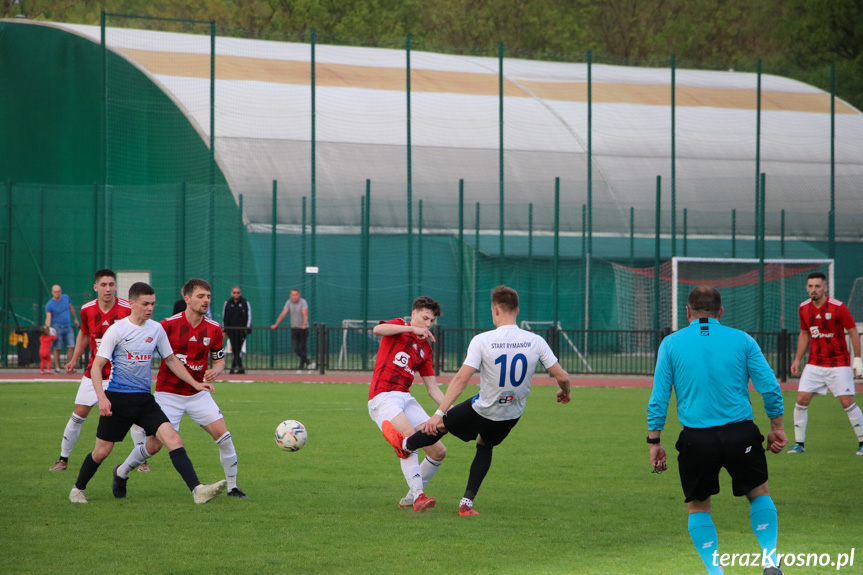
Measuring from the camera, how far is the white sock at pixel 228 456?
9156 millimetres

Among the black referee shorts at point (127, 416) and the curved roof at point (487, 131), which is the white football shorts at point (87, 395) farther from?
the curved roof at point (487, 131)

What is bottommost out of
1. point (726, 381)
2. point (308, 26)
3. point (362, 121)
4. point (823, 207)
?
point (726, 381)

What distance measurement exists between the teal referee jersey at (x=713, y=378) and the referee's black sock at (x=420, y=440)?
2411 millimetres

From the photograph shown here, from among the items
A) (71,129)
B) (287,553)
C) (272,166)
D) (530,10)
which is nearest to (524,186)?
(272,166)

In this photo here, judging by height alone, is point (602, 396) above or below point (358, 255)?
below

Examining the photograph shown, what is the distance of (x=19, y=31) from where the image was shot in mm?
32625

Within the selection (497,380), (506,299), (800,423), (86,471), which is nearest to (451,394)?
(497,380)

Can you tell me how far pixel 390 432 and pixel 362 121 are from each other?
87.6ft

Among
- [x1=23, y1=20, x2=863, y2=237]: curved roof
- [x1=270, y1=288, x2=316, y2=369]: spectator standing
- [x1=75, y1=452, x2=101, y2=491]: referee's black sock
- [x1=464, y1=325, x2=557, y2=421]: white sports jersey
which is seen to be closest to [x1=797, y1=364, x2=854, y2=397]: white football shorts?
[x1=464, y1=325, x2=557, y2=421]: white sports jersey

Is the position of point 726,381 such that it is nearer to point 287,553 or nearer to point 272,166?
point 287,553

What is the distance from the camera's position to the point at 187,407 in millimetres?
9289

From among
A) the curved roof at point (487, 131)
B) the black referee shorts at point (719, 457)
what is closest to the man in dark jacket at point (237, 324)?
the curved roof at point (487, 131)

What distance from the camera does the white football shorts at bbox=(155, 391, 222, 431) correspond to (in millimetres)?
9273

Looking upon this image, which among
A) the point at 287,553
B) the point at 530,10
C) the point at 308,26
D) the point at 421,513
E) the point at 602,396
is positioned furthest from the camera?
the point at 530,10
